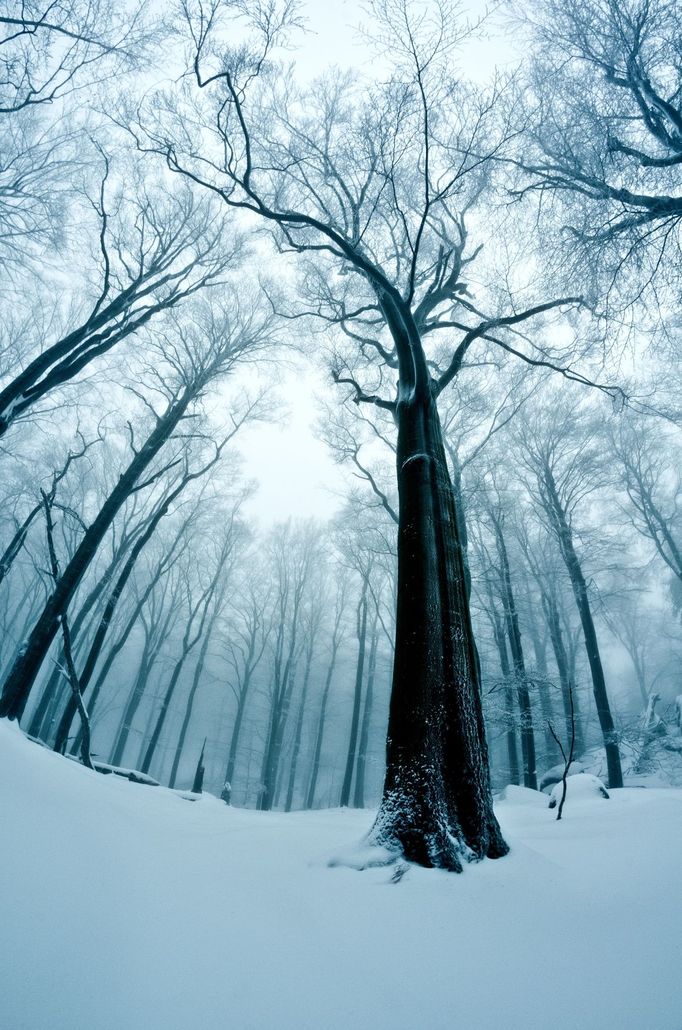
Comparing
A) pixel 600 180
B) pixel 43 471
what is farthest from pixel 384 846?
pixel 43 471

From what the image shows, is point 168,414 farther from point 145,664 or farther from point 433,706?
point 145,664

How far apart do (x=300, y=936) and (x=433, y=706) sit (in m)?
1.54

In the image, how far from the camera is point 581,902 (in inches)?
71.1

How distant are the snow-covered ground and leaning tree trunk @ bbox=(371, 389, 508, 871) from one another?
0.82 feet

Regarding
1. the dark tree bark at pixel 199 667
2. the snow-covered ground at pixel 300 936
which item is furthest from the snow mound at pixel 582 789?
the dark tree bark at pixel 199 667

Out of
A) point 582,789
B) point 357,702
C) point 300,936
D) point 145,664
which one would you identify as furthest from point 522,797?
point 145,664

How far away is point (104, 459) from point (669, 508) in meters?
22.6

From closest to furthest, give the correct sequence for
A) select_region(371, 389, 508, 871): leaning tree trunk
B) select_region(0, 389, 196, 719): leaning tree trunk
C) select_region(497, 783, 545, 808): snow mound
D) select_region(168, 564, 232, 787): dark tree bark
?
select_region(371, 389, 508, 871): leaning tree trunk < select_region(0, 389, 196, 719): leaning tree trunk < select_region(497, 783, 545, 808): snow mound < select_region(168, 564, 232, 787): dark tree bark

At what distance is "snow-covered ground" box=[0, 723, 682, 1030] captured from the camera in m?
1.09

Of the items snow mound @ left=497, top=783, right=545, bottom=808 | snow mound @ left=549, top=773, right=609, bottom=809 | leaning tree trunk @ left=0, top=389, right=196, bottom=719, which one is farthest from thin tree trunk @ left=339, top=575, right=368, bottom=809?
leaning tree trunk @ left=0, top=389, right=196, bottom=719

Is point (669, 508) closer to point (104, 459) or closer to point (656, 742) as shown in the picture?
point (656, 742)

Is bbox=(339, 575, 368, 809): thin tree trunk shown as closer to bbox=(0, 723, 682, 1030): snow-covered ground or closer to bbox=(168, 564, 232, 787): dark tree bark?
bbox=(168, 564, 232, 787): dark tree bark

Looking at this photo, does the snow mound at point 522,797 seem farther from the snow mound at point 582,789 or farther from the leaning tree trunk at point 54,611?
the leaning tree trunk at point 54,611

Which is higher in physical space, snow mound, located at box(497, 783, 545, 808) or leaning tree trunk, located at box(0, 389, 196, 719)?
leaning tree trunk, located at box(0, 389, 196, 719)
